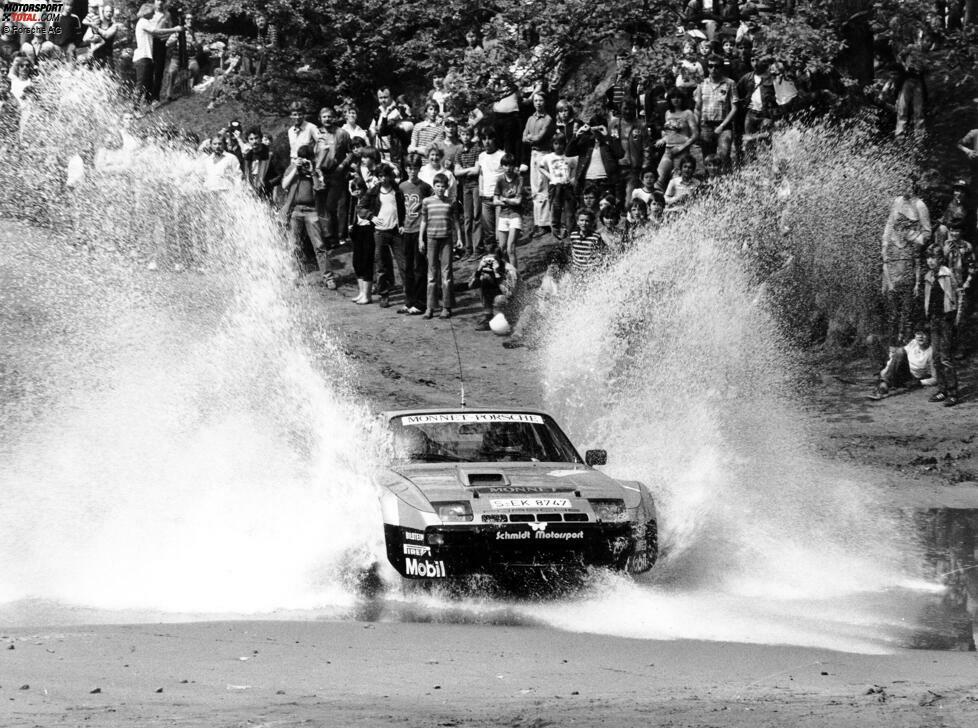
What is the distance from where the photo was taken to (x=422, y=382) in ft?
57.1

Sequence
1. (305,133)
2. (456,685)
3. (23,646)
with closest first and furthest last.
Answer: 1. (456,685)
2. (23,646)
3. (305,133)

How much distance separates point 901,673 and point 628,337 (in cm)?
1025

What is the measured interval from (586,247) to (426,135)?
168 inches

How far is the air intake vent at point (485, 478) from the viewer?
353 inches

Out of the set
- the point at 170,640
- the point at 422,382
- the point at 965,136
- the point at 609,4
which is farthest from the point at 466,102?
the point at 170,640

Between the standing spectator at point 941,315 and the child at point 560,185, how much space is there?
Result: 4.88 meters

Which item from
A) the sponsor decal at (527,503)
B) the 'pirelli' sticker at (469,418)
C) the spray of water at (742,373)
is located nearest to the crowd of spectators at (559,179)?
the spray of water at (742,373)

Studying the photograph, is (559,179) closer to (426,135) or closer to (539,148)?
(539,148)

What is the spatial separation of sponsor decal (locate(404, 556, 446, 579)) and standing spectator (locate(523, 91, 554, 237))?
11456 mm

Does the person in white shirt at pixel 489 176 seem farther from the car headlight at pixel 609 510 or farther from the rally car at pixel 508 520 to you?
the car headlight at pixel 609 510

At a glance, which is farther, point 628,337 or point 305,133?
point 305,133

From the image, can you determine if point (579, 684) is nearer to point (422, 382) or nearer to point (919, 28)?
point (422, 382)

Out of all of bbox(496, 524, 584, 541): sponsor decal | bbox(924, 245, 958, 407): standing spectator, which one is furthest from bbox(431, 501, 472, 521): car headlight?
bbox(924, 245, 958, 407): standing spectator

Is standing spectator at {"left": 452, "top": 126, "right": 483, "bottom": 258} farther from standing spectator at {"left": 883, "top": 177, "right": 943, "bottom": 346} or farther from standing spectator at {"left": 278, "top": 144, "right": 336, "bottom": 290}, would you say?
standing spectator at {"left": 883, "top": 177, "right": 943, "bottom": 346}
